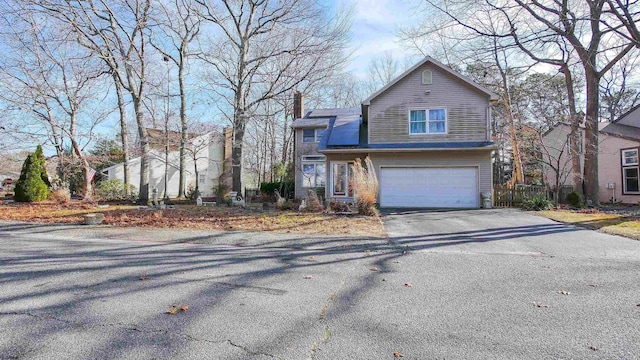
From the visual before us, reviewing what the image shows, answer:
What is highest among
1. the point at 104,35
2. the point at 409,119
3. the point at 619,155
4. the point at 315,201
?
the point at 104,35

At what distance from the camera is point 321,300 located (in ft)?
13.4

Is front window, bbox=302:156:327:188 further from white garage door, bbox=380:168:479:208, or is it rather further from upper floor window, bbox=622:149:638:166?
upper floor window, bbox=622:149:638:166

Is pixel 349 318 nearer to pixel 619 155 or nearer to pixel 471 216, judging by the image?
pixel 471 216

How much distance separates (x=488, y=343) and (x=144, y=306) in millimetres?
3554

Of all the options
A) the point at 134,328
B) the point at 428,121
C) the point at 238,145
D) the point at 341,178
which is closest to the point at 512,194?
the point at 428,121

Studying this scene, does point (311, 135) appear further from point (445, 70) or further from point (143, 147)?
point (143, 147)

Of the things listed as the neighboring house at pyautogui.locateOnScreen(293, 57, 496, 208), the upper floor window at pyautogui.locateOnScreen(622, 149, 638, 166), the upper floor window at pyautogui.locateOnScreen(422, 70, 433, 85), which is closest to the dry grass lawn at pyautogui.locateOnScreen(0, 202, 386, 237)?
the neighboring house at pyautogui.locateOnScreen(293, 57, 496, 208)

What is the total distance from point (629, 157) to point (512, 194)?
9060 millimetres

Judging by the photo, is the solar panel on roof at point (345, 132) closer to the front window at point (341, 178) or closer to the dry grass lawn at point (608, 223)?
the front window at point (341, 178)

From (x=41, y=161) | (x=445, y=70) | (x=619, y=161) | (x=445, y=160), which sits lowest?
(x=445, y=160)

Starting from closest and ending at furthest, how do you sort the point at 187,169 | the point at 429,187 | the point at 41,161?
1. the point at 429,187
2. the point at 41,161
3. the point at 187,169

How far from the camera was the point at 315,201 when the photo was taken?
1354 centimetres

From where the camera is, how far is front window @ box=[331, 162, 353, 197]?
1777 centimetres

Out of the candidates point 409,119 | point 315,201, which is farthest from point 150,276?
point 409,119
